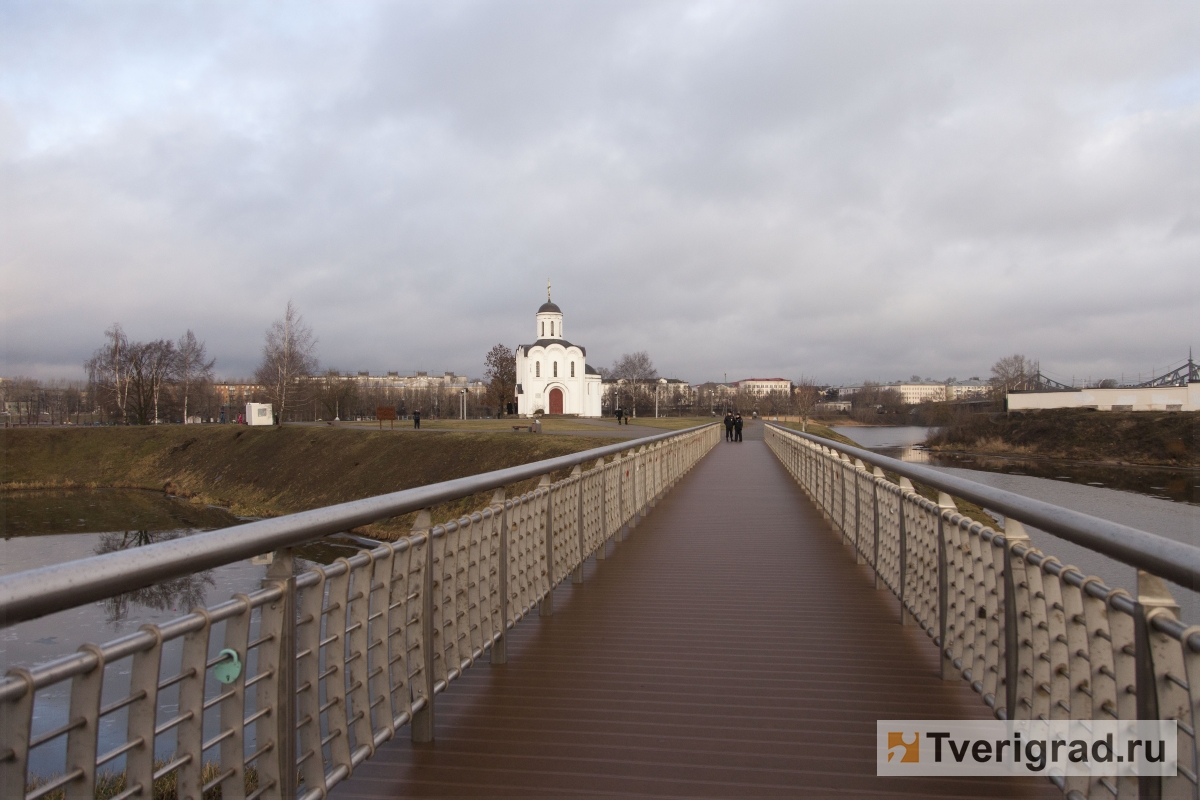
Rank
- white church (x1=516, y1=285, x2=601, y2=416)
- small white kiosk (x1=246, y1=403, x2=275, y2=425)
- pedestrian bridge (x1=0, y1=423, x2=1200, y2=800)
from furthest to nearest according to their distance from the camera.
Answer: white church (x1=516, y1=285, x2=601, y2=416) → small white kiosk (x1=246, y1=403, x2=275, y2=425) → pedestrian bridge (x1=0, y1=423, x2=1200, y2=800)

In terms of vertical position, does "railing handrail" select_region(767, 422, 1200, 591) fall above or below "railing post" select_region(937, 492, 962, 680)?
above

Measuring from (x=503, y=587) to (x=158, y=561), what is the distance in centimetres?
266

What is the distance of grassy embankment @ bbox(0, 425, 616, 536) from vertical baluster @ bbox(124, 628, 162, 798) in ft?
67.3

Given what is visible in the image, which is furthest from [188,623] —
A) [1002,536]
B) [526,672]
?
[1002,536]

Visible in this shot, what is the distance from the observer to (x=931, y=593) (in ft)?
14.0

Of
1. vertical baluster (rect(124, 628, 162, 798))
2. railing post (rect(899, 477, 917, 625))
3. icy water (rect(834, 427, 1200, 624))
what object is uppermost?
vertical baluster (rect(124, 628, 162, 798))

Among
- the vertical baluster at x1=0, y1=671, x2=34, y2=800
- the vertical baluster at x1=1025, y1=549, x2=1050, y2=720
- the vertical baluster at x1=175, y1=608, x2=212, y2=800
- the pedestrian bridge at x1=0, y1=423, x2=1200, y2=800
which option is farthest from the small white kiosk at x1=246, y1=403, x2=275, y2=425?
the vertical baluster at x1=1025, y1=549, x2=1050, y2=720

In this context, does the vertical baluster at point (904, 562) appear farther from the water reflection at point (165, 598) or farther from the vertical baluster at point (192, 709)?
the water reflection at point (165, 598)

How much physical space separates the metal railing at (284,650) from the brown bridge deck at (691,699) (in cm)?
27

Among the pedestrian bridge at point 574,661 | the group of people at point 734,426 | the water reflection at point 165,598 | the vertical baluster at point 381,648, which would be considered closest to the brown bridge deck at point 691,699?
the pedestrian bridge at point 574,661

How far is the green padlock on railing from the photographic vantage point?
6.70 feet

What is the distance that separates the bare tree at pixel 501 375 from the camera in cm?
7825

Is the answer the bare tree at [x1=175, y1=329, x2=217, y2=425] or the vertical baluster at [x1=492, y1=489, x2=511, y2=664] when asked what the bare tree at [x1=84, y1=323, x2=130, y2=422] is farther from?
the vertical baluster at [x1=492, y1=489, x2=511, y2=664]
